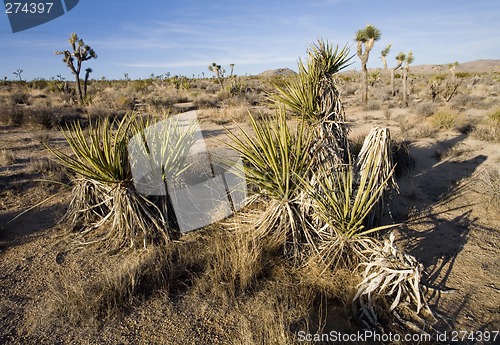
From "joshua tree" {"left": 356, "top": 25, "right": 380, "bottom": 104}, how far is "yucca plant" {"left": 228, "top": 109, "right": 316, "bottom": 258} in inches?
538

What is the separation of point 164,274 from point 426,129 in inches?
383

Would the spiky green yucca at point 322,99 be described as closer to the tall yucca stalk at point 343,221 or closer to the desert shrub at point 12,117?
the tall yucca stalk at point 343,221

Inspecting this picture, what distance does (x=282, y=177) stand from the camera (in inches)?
135

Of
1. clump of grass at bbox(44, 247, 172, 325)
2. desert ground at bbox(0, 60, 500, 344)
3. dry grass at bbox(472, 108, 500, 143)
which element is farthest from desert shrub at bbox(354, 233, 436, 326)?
→ dry grass at bbox(472, 108, 500, 143)

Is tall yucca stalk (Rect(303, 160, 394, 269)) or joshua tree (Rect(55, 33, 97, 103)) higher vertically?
joshua tree (Rect(55, 33, 97, 103))

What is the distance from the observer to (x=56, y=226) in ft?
14.1

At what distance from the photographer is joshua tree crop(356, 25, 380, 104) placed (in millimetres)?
15719

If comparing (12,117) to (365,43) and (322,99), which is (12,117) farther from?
(365,43)

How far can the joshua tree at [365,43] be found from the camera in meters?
15.7

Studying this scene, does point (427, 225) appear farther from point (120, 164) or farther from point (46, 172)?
point (46, 172)

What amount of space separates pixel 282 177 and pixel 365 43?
52.9 feet

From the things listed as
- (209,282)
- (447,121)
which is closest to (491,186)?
(209,282)

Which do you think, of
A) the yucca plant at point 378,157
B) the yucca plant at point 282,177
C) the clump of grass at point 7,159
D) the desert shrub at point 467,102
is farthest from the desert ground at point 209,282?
the desert shrub at point 467,102

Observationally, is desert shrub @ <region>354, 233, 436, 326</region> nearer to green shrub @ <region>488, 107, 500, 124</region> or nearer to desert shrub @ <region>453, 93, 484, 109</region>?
green shrub @ <region>488, 107, 500, 124</region>
